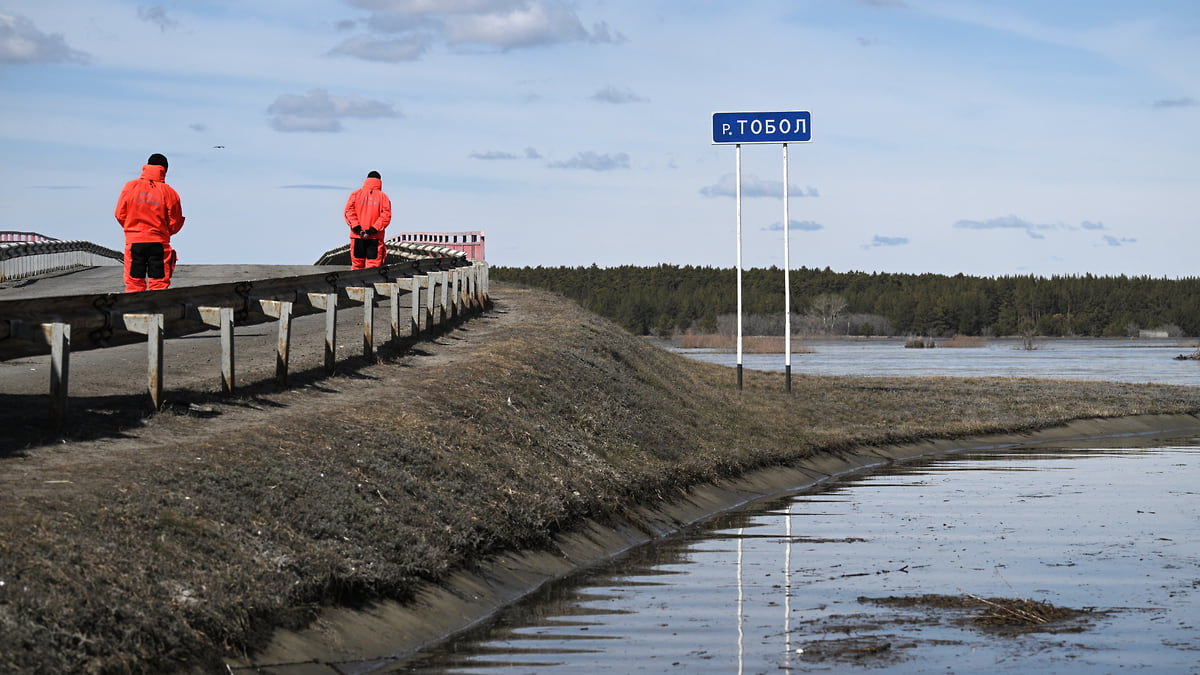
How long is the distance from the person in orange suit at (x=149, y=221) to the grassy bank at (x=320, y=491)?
2.82m

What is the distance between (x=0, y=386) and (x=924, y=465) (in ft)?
52.7

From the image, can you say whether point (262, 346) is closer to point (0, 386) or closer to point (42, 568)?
point (0, 386)

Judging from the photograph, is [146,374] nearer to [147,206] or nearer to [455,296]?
[147,206]

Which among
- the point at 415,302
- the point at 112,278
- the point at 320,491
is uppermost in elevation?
the point at 112,278

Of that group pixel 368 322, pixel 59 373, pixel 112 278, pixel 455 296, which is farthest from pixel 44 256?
pixel 59 373

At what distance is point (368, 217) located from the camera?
2502 centimetres

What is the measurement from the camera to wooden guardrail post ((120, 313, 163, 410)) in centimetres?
1312

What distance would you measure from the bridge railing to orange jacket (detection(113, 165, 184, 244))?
164 centimetres

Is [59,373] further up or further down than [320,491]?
further up

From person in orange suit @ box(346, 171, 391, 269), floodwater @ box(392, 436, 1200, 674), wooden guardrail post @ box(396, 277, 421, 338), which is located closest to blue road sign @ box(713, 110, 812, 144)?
person in orange suit @ box(346, 171, 391, 269)

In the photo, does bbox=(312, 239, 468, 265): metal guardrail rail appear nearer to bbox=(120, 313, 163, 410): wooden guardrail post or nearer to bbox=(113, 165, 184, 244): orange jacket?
bbox=(113, 165, 184, 244): orange jacket

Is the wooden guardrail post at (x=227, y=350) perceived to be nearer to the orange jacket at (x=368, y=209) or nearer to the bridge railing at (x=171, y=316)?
the bridge railing at (x=171, y=316)

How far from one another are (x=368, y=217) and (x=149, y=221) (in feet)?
24.7

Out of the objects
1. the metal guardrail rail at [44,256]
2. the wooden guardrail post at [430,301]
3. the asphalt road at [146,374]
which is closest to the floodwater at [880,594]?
the asphalt road at [146,374]
